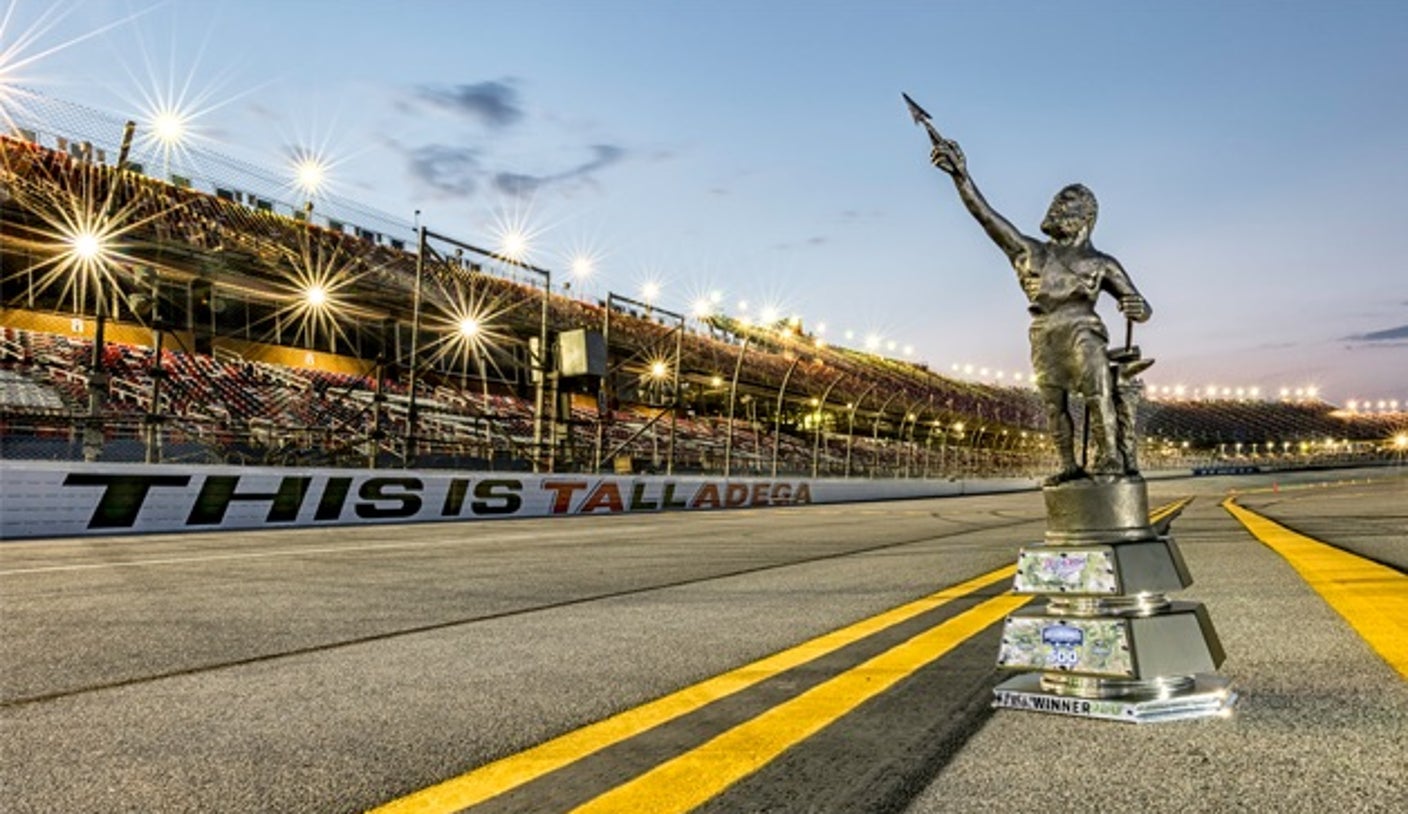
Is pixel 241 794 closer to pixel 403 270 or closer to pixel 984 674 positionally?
pixel 984 674

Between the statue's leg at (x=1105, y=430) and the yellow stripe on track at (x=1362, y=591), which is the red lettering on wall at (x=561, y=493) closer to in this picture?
the yellow stripe on track at (x=1362, y=591)

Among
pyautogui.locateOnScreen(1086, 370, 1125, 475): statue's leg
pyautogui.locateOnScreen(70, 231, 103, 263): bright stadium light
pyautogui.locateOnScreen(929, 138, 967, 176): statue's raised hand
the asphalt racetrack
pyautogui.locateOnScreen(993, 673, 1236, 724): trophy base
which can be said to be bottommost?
the asphalt racetrack

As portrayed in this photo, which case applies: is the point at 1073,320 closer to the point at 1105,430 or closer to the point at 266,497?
the point at 1105,430

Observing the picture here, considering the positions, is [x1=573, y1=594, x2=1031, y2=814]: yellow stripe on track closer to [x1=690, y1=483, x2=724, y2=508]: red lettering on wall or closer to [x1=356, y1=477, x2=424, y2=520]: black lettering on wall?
[x1=356, y1=477, x2=424, y2=520]: black lettering on wall

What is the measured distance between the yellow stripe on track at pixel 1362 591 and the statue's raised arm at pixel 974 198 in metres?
1.61

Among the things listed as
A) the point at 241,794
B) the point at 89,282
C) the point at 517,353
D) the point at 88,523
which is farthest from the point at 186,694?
the point at 517,353

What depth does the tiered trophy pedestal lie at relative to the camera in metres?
2.02

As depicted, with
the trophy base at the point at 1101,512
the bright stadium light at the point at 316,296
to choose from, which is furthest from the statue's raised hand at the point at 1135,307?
the bright stadium light at the point at 316,296

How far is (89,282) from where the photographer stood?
31.7 meters

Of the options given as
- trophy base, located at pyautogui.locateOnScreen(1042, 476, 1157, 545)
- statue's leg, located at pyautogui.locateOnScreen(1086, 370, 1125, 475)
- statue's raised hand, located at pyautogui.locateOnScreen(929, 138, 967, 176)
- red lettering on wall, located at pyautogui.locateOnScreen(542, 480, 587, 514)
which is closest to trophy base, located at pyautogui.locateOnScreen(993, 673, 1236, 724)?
trophy base, located at pyautogui.locateOnScreen(1042, 476, 1157, 545)

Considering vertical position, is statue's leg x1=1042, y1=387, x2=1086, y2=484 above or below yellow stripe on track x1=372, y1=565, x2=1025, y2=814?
above

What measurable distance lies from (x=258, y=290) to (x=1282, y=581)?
1500 inches

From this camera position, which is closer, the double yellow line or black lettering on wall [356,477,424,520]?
the double yellow line

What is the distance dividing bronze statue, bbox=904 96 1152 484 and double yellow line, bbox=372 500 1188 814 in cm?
87
